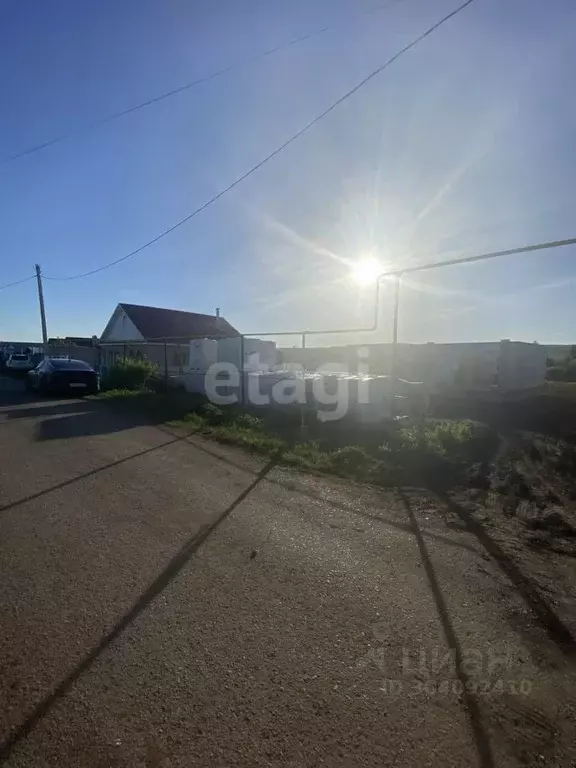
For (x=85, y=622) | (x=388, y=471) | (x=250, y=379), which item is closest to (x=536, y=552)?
(x=388, y=471)

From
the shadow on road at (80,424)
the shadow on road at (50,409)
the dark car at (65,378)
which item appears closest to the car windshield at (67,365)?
the dark car at (65,378)

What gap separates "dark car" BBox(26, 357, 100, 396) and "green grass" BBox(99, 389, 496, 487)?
209 inches

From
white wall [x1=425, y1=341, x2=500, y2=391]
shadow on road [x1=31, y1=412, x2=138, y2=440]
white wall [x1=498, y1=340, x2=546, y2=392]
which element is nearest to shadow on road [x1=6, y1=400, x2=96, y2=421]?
shadow on road [x1=31, y1=412, x2=138, y2=440]

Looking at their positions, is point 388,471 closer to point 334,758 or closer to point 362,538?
point 362,538

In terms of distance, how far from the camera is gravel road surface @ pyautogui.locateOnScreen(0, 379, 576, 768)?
1818mm

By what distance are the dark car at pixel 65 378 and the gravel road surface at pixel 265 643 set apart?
36.0 feet

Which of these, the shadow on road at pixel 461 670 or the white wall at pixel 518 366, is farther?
the white wall at pixel 518 366

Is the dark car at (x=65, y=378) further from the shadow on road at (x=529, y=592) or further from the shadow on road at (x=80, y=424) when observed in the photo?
the shadow on road at (x=529, y=592)

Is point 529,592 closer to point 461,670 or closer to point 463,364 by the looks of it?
point 461,670

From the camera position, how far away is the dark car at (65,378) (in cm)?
1441

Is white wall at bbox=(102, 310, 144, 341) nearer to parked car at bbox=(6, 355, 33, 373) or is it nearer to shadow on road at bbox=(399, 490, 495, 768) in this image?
parked car at bbox=(6, 355, 33, 373)

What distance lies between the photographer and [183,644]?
2.40m

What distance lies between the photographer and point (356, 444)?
24.0 ft

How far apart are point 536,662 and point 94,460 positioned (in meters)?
5.93
